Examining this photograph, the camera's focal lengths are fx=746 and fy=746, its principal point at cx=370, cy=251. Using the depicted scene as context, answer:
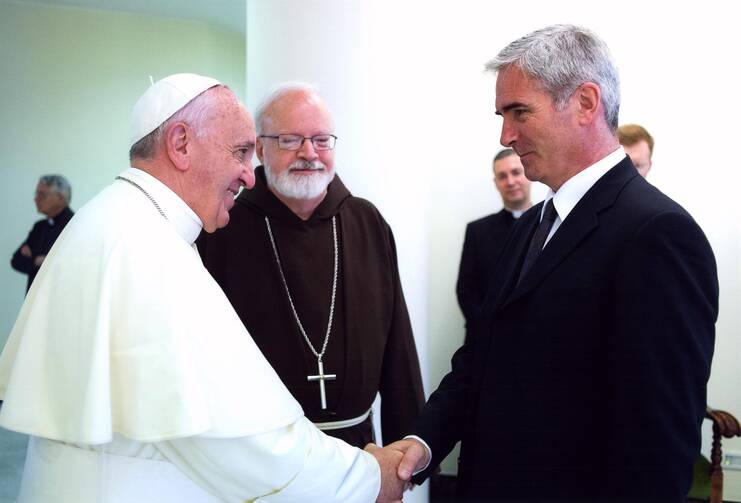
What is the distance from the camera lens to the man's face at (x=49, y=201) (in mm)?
6576

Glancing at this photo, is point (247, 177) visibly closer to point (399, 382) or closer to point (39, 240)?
point (399, 382)

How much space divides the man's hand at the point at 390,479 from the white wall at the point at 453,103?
154 cm

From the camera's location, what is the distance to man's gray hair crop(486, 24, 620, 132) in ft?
5.84

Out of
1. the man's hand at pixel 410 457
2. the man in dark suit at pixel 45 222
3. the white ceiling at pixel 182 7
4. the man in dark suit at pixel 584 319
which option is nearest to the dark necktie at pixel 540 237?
the man in dark suit at pixel 584 319

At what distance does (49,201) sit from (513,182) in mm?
4320

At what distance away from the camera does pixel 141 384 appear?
63.7 inches

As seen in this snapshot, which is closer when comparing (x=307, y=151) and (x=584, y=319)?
(x=584, y=319)

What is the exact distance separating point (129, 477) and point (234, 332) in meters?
0.40

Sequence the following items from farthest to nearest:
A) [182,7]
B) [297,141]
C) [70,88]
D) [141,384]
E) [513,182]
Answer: [70,88] → [182,7] → [513,182] → [297,141] → [141,384]

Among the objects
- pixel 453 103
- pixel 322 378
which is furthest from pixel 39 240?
pixel 322 378

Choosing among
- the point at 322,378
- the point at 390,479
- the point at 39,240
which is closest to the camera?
the point at 390,479

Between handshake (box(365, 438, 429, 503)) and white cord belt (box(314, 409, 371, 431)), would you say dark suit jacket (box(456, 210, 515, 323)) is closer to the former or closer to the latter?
white cord belt (box(314, 409, 371, 431))

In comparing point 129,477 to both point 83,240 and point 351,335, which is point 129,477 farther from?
point 351,335

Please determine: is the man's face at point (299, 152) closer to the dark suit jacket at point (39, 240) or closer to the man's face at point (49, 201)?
the dark suit jacket at point (39, 240)
